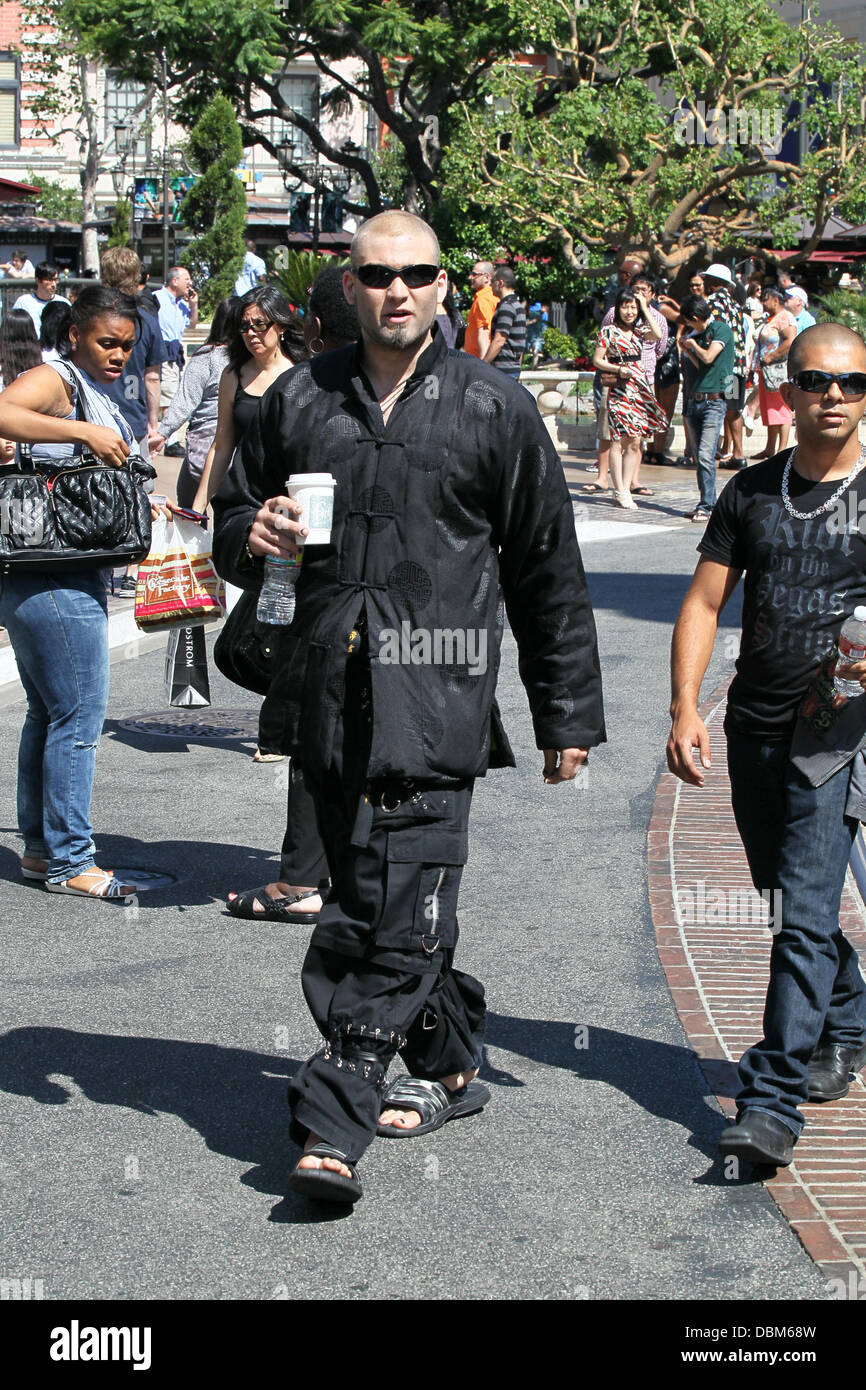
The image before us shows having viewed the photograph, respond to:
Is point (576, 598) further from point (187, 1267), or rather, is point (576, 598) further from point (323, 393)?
point (187, 1267)

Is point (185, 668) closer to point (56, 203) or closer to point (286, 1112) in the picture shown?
point (286, 1112)

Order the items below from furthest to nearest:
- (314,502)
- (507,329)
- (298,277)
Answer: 1. (298,277)
2. (507,329)
3. (314,502)

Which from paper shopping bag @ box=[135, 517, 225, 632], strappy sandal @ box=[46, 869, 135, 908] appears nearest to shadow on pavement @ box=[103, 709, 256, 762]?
paper shopping bag @ box=[135, 517, 225, 632]

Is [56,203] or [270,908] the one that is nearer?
[270,908]

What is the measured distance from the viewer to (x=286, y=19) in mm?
37312

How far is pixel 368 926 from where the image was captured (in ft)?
12.5

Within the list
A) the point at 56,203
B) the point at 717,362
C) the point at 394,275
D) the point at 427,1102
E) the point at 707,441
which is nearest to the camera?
the point at 394,275

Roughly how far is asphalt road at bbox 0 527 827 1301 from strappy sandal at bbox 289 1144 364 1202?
0.25 ft

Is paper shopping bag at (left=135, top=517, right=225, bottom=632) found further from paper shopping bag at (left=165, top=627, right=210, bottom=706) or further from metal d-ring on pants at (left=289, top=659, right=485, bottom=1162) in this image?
metal d-ring on pants at (left=289, top=659, right=485, bottom=1162)

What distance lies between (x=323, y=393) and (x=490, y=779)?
4100 mm

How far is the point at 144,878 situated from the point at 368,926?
8.66 ft

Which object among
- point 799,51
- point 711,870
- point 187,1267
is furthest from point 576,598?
point 799,51

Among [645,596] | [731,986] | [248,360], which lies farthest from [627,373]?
[731,986]

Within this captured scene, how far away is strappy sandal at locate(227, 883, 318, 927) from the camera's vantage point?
5844mm
